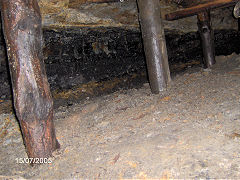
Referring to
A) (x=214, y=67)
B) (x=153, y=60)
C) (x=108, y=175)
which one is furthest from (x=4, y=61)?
(x=214, y=67)

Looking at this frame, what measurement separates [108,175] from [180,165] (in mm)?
585

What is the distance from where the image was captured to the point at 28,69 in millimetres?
2043

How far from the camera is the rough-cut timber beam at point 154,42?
372cm

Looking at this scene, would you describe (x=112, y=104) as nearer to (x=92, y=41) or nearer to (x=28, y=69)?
(x=92, y=41)

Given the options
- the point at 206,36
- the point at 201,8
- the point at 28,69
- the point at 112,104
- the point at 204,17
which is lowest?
the point at 112,104

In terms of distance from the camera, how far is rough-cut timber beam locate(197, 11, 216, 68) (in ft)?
18.7

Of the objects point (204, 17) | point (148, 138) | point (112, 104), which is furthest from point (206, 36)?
point (148, 138)

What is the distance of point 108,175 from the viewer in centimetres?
178

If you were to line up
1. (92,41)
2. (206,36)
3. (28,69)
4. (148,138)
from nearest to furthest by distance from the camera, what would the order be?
(28,69), (148,138), (92,41), (206,36)

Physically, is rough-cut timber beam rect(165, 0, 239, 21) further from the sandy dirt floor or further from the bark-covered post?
the bark-covered post

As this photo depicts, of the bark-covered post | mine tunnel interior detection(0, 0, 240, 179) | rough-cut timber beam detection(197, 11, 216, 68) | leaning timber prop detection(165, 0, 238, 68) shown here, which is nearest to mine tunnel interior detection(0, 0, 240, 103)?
mine tunnel interior detection(0, 0, 240, 179)

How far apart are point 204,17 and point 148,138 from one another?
4.57m

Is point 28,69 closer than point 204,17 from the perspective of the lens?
Yes

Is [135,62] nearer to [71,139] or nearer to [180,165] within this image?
[71,139]
